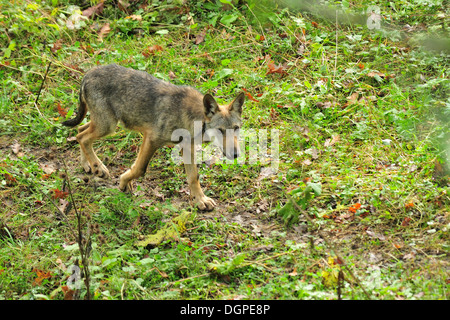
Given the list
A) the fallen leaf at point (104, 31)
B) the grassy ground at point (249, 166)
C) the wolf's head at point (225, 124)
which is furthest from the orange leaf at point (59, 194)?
the fallen leaf at point (104, 31)

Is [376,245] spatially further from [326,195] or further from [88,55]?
[88,55]

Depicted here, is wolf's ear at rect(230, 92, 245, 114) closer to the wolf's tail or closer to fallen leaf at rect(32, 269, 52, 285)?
the wolf's tail

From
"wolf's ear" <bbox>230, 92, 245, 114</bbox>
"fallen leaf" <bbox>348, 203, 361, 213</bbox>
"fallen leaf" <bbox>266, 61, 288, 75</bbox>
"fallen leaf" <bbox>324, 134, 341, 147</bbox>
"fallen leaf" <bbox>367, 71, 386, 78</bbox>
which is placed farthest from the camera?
"fallen leaf" <bbox>266, 61, 288, 75</bbox>

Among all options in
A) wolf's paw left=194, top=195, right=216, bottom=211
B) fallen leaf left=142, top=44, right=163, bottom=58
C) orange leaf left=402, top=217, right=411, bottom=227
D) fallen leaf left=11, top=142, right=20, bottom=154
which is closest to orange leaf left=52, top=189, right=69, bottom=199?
fallen leaf left=11, top=142, right=20, bottom=154

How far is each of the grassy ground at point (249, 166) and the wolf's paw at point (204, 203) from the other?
10 cm

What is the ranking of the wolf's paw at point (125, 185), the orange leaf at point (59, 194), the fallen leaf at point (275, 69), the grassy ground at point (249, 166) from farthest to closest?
1. the fallen leaf at point (275, 69)
2. the wolf's paw at point (125, 185)
3. the orange leaf at point (59, 194)
4. the grassy ground at point (249, 166)

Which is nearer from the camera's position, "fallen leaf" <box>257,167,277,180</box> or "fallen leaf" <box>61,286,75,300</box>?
"fallen leaf" <box>61,286,75,300</box>

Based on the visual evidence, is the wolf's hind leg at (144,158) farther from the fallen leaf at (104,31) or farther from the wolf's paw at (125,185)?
the fallen leaf at (104,31)

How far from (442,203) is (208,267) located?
2907 mm

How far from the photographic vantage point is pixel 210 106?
6.14 meters

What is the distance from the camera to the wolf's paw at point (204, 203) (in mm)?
6434

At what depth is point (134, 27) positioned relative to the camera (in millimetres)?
9961

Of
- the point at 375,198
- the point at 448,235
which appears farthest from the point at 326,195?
the point at 448,235

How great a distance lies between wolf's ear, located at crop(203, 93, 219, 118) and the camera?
6046mm
